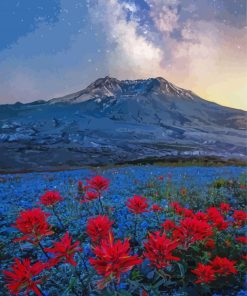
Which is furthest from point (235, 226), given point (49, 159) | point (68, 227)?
point (49, 159)

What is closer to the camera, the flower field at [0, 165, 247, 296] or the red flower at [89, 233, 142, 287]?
the red flower at [89, 233, 142, 287]

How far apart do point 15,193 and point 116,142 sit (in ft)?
317

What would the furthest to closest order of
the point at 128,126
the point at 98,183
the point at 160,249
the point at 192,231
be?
the point at 128,126, the point at 98,183, the point at 192,231, the point at 160,249

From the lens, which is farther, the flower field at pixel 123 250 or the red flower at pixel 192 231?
the red flower at pixel 192 231

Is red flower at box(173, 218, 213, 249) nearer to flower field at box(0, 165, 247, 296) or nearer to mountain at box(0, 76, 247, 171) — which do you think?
flower field at box(0, 165, 247, 296)

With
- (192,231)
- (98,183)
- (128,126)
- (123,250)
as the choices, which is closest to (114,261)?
(123,250)

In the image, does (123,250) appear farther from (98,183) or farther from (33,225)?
(98,183)

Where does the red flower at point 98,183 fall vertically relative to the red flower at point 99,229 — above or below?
above

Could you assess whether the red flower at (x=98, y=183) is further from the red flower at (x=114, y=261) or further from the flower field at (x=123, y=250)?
the red flower at (x=114, y=261)

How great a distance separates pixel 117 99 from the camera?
19500 centimetres

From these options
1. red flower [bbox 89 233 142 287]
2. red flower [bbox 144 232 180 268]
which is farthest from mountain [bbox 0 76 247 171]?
red flower [bbox 89 233 142 287]

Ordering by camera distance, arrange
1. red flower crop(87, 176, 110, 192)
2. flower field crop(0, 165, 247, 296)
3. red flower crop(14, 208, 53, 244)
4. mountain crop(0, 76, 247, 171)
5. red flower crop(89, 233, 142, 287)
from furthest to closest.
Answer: mountain crop(0, 76, 247, 171), red flower crop(87, 176, 110, 192), red flower crop(14, 208, 53, 244), flower field crop(0, 165, 247, 296), red flower crop(89, 233, 142, 287)

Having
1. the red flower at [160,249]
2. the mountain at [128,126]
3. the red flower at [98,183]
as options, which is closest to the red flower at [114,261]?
the red flower at [160,249]

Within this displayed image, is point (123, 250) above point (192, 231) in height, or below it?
above
